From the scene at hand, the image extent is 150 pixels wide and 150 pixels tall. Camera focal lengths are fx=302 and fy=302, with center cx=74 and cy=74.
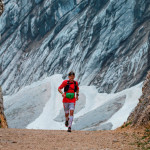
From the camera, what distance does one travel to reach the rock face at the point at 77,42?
320 ft

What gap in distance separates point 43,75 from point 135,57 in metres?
39.8

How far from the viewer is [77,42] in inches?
4486

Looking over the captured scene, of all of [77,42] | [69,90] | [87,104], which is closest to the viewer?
[69,90]

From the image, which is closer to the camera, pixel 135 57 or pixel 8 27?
pixel 135 57

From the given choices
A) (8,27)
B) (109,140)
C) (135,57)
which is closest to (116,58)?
(135,57)

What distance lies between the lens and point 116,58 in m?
102

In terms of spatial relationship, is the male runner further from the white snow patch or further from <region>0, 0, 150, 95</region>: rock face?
<region>0, 0, 150, 95</region>: rock face

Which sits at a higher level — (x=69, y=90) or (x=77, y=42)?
(x=77, y=42)

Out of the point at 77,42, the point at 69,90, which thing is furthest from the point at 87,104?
the point at 69,90

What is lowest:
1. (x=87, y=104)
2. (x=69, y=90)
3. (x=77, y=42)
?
(x=69, y=90)

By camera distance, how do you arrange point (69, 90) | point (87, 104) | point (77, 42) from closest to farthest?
point (69, 90) → point (87, 104) → point (77, 42)

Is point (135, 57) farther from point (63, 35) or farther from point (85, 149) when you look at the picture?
point (85, 149)

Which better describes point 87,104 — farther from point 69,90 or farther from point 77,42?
point 69,90

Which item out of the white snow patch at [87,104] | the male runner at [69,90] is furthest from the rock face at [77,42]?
the male runner at [69,90]
